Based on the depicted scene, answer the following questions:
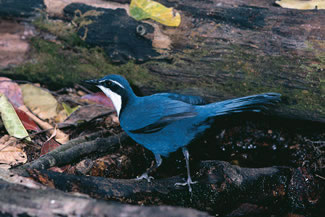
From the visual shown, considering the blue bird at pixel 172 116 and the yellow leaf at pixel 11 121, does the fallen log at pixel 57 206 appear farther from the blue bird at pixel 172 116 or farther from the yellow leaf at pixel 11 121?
the yellow leaf at pixel 11 121

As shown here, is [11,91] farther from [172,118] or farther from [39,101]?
[172,118]

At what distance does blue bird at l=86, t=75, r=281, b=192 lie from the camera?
3.09 metres

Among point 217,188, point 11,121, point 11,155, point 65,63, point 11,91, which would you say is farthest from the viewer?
point 65,63

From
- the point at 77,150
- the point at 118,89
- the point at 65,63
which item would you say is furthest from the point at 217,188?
the point at 65,63

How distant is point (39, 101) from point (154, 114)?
1.79 metres

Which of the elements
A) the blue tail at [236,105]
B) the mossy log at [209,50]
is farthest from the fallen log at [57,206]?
the mossy log at [209,50]

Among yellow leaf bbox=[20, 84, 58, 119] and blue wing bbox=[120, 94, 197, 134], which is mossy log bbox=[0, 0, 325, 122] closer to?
yellow leaf bbox=[20, 84, 58, 119]

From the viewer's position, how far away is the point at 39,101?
166 inches

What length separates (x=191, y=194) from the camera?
285 cm

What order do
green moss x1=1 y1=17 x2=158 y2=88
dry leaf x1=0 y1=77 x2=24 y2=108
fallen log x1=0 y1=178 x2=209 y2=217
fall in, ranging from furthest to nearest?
1. green moss x1=1 y1=17 x2=158 y2=88
2. dry leaf x1=0 y1=77 x2=24 y2=108
3. fallen log x1=0 y1=178 x2=209 y2=217

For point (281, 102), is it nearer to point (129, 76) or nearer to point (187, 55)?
point (187, 55)

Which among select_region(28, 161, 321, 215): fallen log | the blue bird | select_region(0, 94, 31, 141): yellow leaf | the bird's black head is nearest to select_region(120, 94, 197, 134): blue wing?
the blue bird

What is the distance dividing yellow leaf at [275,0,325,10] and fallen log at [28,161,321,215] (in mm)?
1718

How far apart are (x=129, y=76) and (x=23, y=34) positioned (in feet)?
4.78
